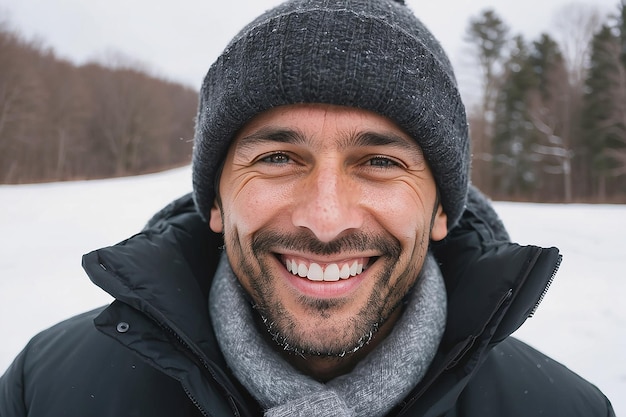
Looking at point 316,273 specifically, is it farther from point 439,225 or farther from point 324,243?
point 439,225

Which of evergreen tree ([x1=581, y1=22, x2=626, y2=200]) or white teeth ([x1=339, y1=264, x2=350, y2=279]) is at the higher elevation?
evergreen tree ([x1=581, y1=22, x2=626, y2=200])

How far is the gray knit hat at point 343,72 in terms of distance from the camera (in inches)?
52.6

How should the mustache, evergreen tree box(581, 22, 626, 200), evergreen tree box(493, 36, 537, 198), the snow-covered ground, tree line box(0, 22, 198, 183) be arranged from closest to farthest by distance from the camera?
the mustache
the snow-covered ground
evergreen tree box(581, 22, 626, 200)
evergreen tree box(493, 36, 537, 198)
tree line box(0, 22, 198, 183)

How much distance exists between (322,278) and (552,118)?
1215 inches

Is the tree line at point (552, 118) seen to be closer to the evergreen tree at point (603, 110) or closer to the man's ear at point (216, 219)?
the evergreen tree at point (603, 110)

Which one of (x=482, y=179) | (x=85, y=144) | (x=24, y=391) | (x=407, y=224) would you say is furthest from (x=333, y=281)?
(x=85, y=144)

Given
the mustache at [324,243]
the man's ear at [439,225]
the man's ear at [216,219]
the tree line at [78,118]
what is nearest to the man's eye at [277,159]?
the mustache at [324,243]

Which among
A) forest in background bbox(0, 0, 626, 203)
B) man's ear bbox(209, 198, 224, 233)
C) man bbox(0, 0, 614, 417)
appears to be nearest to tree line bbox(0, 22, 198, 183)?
forest in background bbox(0, 0, 626, 203)

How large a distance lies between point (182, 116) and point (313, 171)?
52.1 metres

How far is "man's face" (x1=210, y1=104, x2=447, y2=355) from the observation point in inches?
52.6

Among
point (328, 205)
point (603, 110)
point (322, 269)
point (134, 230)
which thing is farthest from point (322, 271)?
point (603, 110)

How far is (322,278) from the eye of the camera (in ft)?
4.51

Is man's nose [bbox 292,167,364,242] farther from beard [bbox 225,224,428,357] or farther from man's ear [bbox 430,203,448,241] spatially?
man's ear [bbox 430,203,448,241]

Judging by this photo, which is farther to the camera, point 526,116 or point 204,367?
point 526,116
